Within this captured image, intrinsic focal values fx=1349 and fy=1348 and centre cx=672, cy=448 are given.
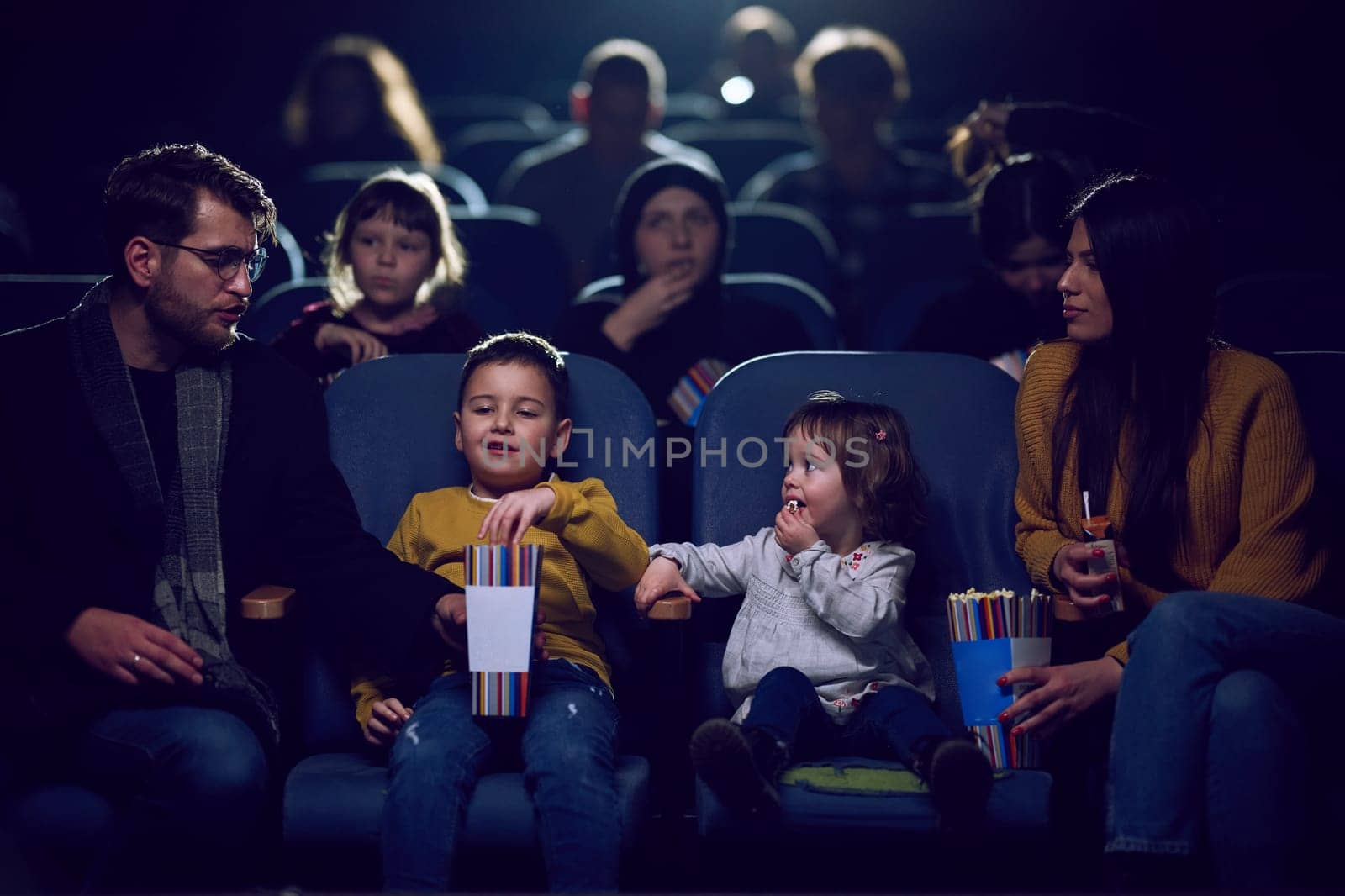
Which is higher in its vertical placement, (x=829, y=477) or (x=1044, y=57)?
(x=1044, y=57)

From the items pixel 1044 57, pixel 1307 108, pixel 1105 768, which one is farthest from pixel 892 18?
pixel 1105 768

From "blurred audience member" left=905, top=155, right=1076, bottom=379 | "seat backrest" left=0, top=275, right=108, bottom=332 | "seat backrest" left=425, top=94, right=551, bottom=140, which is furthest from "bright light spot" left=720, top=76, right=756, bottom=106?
"seat backrest" left=0, top=275, right=108, bottom=332

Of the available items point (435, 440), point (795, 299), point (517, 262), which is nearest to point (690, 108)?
point (517, 262)

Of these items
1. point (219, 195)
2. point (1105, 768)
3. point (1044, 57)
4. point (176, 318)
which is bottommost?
point (1105, 768)

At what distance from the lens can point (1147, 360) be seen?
1943 mm

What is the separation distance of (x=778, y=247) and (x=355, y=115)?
1.48 metres

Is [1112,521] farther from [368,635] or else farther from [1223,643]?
[368,635]

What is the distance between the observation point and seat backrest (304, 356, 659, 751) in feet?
6.84

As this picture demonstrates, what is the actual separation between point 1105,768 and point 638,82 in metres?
2.86

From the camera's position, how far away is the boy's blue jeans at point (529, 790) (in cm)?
163

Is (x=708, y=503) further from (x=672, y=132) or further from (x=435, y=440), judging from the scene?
(x=672, y=132)

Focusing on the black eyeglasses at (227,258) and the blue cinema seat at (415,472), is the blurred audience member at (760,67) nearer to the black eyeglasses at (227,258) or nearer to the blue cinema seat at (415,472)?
the blue cinema seat at (415,472)

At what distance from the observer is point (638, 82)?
162 inches

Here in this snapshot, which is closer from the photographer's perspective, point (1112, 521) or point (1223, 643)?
point (1223, 643)
